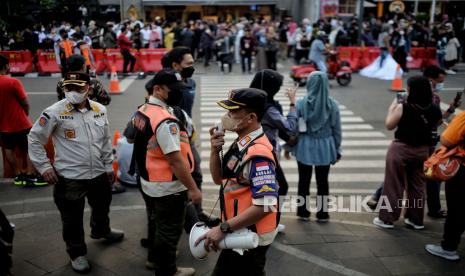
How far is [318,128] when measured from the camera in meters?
5.16

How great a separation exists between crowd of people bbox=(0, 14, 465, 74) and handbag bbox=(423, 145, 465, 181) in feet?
36.7

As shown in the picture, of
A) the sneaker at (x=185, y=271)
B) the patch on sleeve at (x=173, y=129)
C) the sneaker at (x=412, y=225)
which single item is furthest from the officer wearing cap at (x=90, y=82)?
the sneaker at (x=412, y=225)

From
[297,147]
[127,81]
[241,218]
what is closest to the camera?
[241,218]

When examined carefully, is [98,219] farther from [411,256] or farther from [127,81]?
[127,81]

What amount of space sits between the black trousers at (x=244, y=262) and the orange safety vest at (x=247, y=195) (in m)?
0.16

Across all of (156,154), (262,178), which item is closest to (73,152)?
(156,154)

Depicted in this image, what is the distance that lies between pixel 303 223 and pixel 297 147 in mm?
920

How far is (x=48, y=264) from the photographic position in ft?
14.1

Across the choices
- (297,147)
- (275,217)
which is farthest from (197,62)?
(275,217)

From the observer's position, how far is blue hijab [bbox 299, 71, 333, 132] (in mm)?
5043

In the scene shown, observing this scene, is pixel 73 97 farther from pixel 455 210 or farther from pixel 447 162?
pixel 455 210

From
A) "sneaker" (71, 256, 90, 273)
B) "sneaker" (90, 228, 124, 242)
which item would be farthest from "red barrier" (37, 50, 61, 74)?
"sneaker" (71, 256, 90, 273)

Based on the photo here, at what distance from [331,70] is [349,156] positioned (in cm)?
794

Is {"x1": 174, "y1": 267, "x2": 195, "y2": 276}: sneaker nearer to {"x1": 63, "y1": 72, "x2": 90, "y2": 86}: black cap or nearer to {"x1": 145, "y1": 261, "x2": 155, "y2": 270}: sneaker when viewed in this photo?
{"x1": 145, "y1": 261, "x2": 155, "y2": 270}: sneaker
